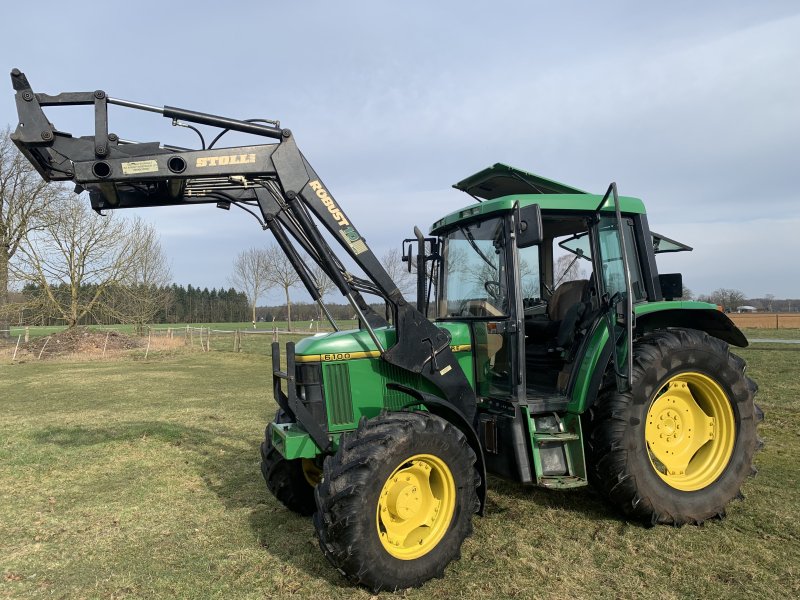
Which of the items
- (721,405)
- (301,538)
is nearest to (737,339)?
(721,405)

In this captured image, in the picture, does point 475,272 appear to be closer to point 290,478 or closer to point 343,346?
point 343,346

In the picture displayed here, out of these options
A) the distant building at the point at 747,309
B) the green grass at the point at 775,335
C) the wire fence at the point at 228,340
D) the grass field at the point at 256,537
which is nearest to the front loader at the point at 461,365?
the grass field at the point at 256,537

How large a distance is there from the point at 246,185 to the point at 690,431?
4.15 metres

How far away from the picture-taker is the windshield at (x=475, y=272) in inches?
176

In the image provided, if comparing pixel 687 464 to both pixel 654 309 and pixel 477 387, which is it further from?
pixel 477 387

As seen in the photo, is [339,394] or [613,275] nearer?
[339,394]

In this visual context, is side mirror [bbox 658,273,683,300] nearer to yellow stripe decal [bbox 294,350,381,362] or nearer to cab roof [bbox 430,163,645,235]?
cab roof [bbox 430,163,645,235]

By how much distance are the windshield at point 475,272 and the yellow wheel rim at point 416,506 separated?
4.59ft

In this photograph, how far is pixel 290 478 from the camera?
189 inches

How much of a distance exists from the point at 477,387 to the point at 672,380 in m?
1.60

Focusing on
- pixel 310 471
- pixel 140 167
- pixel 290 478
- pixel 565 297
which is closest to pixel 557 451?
pixel 565 297

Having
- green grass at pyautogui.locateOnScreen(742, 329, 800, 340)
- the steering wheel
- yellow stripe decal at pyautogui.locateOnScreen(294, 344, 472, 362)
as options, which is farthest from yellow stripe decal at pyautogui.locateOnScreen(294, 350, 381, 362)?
green grass at pyautogui.locateOnScreen(742, 329, 800, 340)

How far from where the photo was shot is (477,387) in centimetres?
459

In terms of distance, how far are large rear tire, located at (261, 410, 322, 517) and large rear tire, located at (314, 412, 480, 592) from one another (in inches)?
54.3
